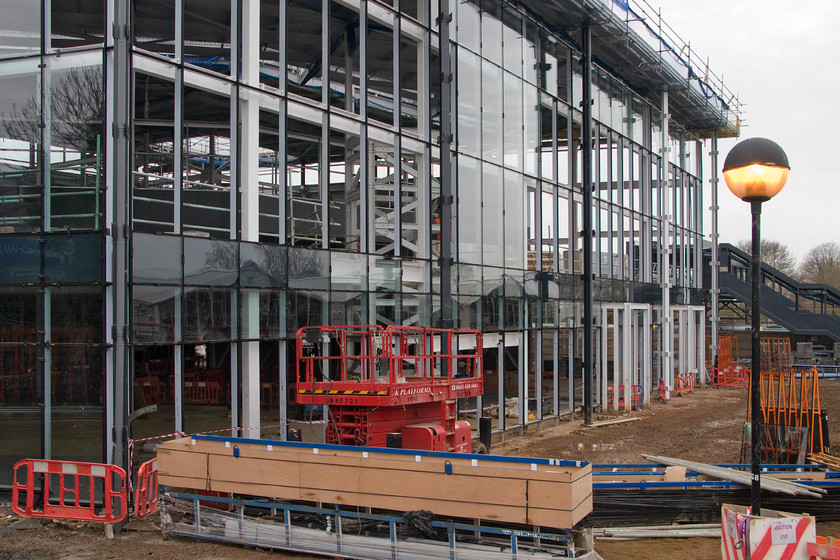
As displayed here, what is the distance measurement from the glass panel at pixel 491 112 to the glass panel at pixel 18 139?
482 inches

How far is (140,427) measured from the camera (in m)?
21.4

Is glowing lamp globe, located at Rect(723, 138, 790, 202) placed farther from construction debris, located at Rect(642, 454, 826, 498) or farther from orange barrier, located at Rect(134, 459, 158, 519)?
orange barrier, located at Rect(134, 459, 158, 519)

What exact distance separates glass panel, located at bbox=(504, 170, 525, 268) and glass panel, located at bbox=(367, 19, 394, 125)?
4.77 metres

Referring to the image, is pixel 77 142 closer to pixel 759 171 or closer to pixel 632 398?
pixel 759 171

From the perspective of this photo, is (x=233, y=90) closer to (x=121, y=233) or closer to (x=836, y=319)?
(x=121, y=233)

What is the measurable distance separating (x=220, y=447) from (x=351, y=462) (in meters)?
2.11

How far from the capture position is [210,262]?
13.7m

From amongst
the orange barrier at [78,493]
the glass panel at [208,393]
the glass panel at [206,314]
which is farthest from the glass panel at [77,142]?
the glass panel at [208,393]

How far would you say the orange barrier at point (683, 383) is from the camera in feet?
116

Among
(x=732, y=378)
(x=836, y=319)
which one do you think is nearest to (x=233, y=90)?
(x=732, y=378)

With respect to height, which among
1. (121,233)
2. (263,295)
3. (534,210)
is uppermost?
(534,210)

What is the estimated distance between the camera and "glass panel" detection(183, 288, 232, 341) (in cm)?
1327

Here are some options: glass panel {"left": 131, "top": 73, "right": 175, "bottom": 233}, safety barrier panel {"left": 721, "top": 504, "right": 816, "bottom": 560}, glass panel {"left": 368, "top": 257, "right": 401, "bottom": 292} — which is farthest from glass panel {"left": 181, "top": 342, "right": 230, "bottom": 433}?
safety barrier panel {"left": 721, "top": 504, "right": 816, "bottom": 560}

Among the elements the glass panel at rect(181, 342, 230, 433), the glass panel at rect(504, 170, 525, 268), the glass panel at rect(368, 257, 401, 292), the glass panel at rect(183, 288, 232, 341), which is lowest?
the glass panel at rect(181, 342, 230, 433)
